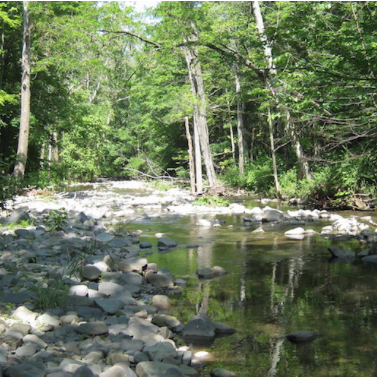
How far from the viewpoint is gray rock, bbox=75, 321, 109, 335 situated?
339 centimetres

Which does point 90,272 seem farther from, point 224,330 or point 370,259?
point 370,259

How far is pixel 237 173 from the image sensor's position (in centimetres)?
2147

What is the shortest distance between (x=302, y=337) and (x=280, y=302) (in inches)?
38.4

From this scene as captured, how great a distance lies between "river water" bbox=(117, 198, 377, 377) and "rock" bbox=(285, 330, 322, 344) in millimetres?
56

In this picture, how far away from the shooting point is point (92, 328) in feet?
11.2

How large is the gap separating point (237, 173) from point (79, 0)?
10.4 metres

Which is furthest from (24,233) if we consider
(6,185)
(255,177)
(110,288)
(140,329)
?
(255,177)

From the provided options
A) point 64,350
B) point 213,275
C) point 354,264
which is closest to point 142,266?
point 213,275

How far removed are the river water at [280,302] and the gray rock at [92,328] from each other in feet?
2.44

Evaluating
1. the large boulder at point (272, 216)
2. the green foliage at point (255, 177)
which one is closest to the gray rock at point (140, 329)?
the large boulder at point (272, 216)

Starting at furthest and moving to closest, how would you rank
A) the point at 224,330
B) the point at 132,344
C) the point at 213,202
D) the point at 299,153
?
1. the point at 299,153
2. the point at 213,202
3. the point at 224,330
4. the point at 132,344

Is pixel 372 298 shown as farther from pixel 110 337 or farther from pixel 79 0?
pixel 79 0

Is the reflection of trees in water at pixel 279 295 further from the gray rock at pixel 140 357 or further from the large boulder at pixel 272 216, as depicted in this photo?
the large boulder at pixel 272 216

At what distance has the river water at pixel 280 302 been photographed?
318cm
